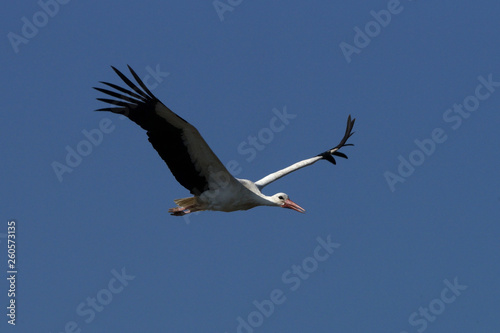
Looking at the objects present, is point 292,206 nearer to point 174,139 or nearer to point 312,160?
point 312,160

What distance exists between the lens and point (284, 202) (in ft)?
55.9

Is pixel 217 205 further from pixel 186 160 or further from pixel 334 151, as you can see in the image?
pixel 334 151

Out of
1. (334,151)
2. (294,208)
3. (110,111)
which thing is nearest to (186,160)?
(110,111)

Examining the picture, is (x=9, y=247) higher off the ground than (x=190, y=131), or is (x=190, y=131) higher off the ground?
(x=9, y=247)

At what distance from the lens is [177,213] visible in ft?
53.0

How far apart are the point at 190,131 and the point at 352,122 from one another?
5.71m

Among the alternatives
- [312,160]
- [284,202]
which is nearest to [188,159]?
[284,202]

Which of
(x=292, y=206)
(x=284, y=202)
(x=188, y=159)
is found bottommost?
(x=292, y=206)

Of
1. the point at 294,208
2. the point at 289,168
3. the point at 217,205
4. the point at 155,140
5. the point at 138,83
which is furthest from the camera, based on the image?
the point at 289,168

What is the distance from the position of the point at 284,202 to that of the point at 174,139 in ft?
10.3

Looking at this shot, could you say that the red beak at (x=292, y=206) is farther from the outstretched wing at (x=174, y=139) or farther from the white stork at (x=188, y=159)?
the outstretched wing at (x=174, y=139)

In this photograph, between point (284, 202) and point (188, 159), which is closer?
point (188, 159)

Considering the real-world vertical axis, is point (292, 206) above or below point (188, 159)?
below

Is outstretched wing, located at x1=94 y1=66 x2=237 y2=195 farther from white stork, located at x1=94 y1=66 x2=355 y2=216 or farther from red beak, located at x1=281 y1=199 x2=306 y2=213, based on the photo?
red beak, located at x1=281 y1=199 x2=306 y2=213
